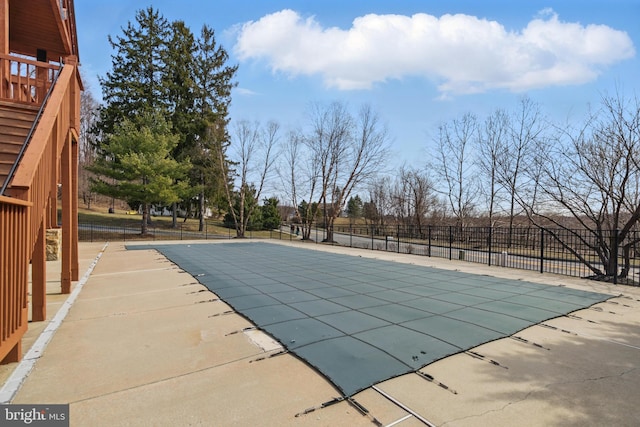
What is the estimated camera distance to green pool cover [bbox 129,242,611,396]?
316 centimetres

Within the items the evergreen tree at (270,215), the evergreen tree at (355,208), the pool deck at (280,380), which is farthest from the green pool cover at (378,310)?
the evergreen tree at (355,208)

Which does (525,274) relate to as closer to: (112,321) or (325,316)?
(325,316)

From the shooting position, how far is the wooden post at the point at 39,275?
3936mm

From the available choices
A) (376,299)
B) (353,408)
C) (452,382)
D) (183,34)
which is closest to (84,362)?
(353,408)

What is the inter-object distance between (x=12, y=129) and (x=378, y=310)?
5877mm

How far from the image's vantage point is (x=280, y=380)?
9.04 ft

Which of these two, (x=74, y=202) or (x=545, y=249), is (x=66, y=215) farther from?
(x=545, y=249)

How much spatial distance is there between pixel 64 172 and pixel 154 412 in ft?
17.3

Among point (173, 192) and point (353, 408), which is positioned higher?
point (173, 192)

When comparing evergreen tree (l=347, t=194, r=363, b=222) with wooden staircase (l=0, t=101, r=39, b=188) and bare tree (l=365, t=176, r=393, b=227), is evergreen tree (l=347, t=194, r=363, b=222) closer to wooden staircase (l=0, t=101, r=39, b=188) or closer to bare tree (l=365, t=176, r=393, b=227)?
bare tree (l=365, t=176, r=393, b=227)

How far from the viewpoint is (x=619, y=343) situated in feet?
12.2

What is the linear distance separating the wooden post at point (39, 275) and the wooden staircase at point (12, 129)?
0.76 m

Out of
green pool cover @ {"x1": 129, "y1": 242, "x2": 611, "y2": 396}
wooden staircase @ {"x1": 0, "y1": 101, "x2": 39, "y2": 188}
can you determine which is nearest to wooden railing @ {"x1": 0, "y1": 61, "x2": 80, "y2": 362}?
wooden staircase @ {"x1": 0, "y1": 101, "x2": 39, "y2": 188}

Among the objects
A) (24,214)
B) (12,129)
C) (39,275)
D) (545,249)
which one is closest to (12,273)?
(24,214)
